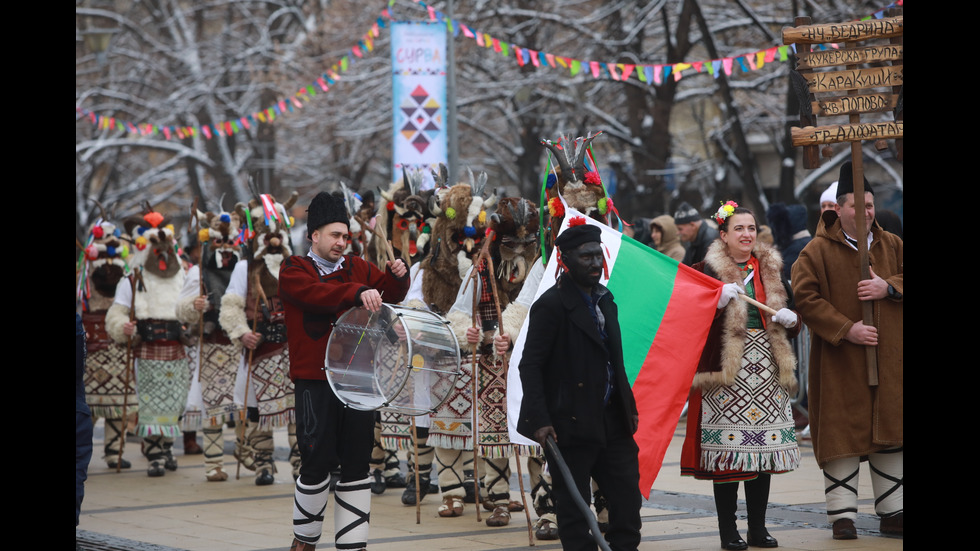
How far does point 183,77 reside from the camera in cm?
2861

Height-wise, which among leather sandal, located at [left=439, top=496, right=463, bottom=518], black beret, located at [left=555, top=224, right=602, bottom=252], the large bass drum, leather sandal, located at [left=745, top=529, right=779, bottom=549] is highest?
black beret, located at [left=555, top=224, right=602, bottom=252]

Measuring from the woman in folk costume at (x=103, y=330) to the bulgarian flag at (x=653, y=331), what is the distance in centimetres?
612

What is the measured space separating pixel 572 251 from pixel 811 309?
2074 millimetres

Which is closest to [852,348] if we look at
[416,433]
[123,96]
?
[416,433]

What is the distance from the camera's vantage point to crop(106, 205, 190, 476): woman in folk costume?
36.7 feet

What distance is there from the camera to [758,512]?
23.1ft

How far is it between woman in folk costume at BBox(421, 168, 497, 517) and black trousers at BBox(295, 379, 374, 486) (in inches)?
58.0

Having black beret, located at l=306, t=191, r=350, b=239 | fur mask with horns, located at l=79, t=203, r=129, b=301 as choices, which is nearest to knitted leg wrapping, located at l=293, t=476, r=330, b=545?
black beret, located at l=306, t=191, r=350, b=239

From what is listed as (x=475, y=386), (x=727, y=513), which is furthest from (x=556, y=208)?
(x=727, y=513)

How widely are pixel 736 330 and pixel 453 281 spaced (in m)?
2.17

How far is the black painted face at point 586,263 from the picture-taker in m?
5.85

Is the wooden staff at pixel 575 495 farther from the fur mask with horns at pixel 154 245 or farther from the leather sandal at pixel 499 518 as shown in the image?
the fur mask with horns at pixel 154 245

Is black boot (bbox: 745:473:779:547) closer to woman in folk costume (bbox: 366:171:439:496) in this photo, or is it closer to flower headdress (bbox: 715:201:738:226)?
flower headdress (bbox: 715:201:738:226)
